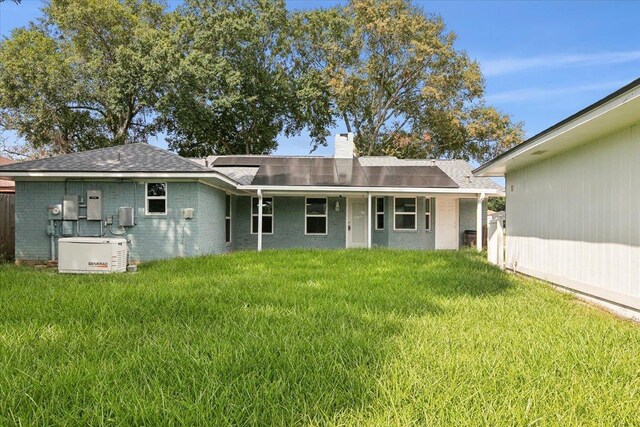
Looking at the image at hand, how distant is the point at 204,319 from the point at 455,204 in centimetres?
1336

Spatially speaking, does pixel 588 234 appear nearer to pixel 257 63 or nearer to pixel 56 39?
pixel 257 63

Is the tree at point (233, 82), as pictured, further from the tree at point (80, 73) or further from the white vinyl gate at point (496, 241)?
the white vinyl gate at point (496, 241)

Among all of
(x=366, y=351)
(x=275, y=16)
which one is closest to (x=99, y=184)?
(x=366, y=351)

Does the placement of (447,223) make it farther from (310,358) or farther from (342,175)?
(310,358)

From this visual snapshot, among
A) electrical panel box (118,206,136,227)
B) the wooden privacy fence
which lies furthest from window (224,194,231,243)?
the wooden privacy fence

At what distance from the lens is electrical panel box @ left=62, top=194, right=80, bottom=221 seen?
11.3 m

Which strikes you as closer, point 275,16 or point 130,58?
point 130,58

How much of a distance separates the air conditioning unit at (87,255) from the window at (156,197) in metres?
2.93

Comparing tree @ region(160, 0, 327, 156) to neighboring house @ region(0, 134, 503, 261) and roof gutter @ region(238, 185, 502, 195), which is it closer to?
neighboring house @ region(0, 134, 503, 261)

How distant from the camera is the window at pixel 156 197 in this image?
1136cm

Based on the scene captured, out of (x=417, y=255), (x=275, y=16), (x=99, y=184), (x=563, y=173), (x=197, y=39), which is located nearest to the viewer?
(x=563, y=173)

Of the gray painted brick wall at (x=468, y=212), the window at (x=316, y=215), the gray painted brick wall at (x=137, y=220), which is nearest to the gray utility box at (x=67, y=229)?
the gray painted brick wall at (x=137, y=220)

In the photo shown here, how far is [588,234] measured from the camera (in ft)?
19.8

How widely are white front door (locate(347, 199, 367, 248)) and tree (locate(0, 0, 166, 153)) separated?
46.9 feet
